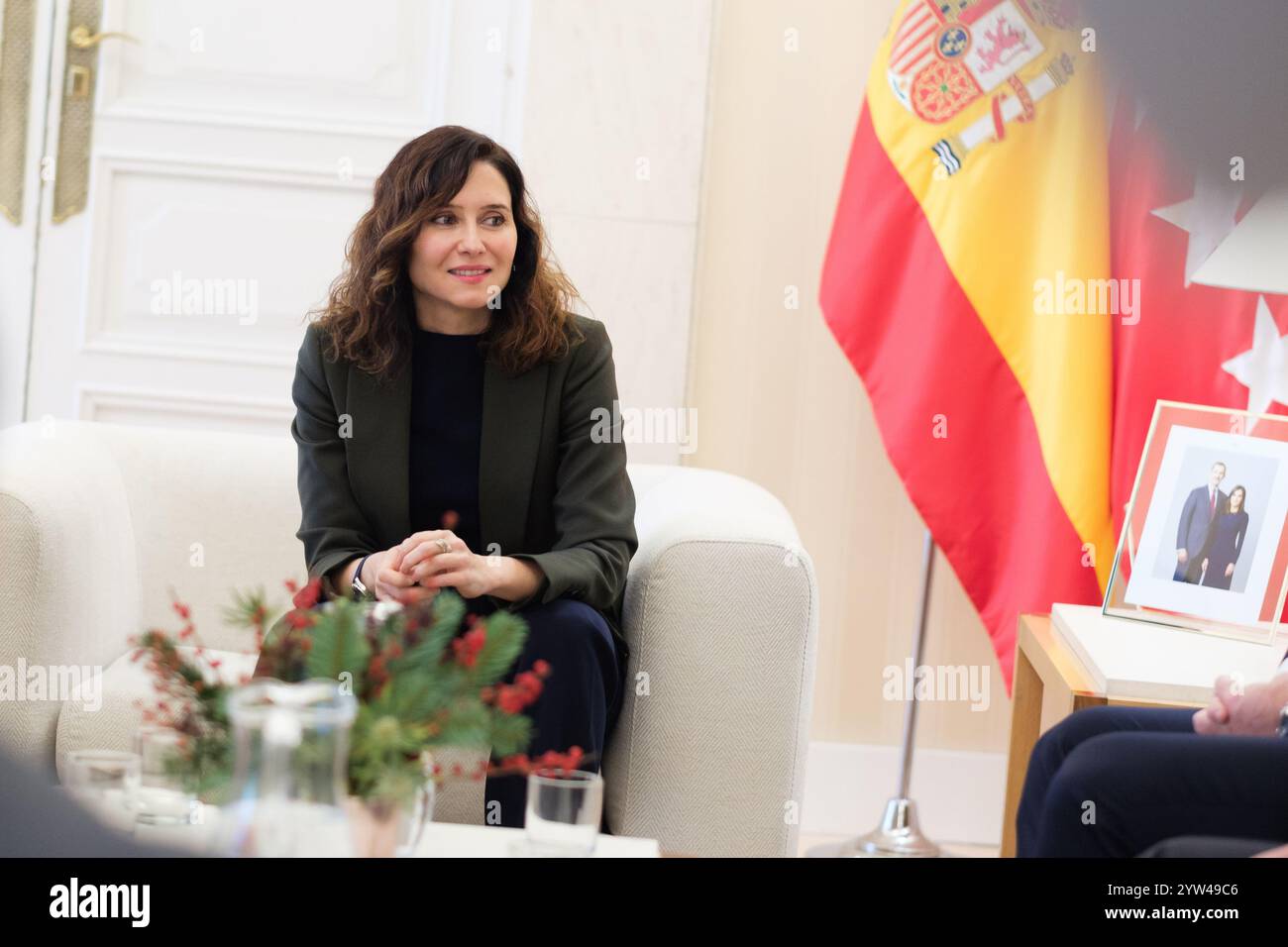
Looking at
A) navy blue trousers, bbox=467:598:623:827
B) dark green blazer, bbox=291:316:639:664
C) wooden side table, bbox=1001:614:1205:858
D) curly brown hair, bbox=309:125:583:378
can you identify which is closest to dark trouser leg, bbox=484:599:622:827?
navy blue trousers, bbox=467:598:623:827

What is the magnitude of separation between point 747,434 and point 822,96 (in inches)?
27.7

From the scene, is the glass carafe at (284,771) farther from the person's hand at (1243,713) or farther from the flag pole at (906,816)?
the flag pole at (906,816)

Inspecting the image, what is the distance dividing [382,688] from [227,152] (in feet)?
7.33

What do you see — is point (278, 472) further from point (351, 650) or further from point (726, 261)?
point (351, 650)

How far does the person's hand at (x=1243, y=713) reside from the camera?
1.48m

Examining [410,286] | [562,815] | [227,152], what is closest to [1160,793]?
[562,815]

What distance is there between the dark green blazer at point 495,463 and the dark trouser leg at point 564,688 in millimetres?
105

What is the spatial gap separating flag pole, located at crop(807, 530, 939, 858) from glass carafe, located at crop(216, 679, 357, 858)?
187 centimetres

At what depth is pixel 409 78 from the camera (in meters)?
2.98

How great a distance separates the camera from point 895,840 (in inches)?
106

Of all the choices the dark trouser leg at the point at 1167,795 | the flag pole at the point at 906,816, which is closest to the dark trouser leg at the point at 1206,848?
the dark trouser leg at the point at 1167,795

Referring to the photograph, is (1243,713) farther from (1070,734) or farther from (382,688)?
(382,688)
